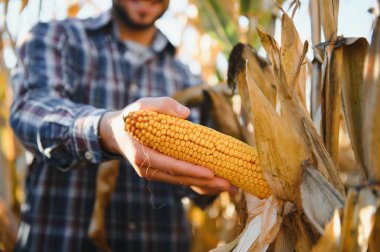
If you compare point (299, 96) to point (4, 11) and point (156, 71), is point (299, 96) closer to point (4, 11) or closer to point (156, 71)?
point (156, 71)

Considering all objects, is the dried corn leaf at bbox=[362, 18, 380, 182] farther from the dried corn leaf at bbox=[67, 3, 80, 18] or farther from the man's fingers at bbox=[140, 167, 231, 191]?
the dried corn leaf at bbox=[67, 3, 80, 18]

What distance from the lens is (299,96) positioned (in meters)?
0.90

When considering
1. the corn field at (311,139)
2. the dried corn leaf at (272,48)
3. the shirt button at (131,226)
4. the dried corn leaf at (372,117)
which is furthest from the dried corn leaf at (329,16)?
the shirt button at (131,226)

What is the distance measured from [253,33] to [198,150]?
1.03 meters

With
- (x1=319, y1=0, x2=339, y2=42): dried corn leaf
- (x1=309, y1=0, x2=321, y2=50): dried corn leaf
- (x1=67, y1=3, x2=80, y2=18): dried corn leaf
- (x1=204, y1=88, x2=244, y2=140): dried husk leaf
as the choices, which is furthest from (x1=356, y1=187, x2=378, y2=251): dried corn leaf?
(x1=67, y1=3, x2=80, y2=18): dried corn leaf

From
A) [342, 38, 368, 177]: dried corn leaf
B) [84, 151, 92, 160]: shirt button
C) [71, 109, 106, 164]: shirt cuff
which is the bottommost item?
[84, 151, 92, 160]: shirt button

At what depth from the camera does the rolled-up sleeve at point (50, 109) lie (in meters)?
1.03

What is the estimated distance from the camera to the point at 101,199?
4.42 ft

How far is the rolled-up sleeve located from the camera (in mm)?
1033

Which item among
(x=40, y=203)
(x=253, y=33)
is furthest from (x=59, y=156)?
(x=253, y=33)

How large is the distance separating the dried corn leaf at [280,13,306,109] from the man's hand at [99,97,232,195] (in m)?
0.23

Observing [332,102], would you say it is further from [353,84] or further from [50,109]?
[50,109]

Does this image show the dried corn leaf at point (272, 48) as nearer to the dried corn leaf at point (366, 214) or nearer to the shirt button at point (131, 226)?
the dried corn leaf at point (366, 214)

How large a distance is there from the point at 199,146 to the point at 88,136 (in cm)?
31
